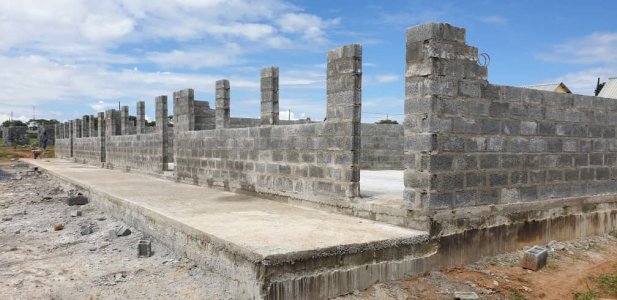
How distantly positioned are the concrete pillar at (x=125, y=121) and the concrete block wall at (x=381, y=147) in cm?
948

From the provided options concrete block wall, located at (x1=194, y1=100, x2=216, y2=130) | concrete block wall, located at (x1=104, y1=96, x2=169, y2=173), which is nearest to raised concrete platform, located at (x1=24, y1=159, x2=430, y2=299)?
concrete block wall, located at (x1=194, y1=100, x2=216, y2=130)

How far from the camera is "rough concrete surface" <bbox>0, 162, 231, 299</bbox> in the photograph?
196 inches

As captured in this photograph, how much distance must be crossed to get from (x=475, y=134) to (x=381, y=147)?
1029 centimetres

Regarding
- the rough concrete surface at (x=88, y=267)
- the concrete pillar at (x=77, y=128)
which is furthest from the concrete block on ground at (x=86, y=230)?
the concrete pillar at (x=77, y=128)

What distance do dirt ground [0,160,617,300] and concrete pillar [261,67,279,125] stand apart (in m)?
3.09

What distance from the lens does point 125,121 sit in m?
19.1

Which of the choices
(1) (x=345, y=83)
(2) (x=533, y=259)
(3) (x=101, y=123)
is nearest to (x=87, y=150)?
(3) (x=101, y=123)

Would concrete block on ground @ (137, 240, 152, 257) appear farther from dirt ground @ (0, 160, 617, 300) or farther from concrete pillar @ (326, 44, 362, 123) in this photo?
concrete pillar @ (326, 44, 362, 123)

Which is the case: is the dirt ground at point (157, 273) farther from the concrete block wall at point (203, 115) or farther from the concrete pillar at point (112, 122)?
the concrete pillar at point (112, 122)

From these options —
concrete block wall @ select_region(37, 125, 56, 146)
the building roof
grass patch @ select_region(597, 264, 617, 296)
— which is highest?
the building roof

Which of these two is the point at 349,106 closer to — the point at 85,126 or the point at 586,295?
the point at 586,295

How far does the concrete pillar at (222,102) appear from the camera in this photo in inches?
412

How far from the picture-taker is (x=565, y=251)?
7398 mm

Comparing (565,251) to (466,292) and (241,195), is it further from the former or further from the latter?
(241,195)
